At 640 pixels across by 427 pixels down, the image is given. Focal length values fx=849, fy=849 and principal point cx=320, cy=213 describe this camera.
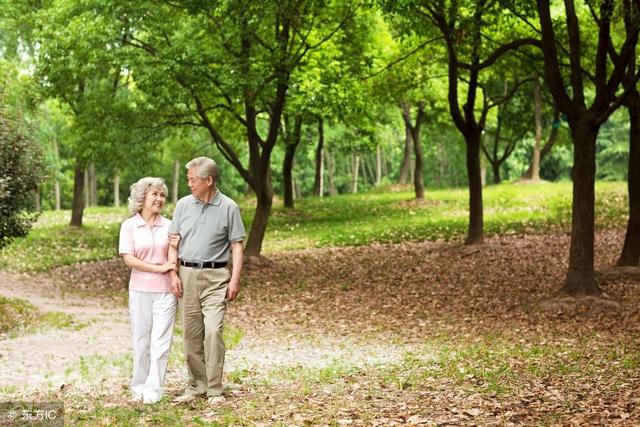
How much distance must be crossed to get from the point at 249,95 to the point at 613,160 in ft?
144

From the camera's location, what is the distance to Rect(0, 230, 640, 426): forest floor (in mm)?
8164

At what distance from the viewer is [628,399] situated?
328 inches

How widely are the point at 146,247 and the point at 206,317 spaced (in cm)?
91

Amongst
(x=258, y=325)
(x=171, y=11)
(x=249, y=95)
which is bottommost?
(x=258, y=325)

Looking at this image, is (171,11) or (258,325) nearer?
(258,325)

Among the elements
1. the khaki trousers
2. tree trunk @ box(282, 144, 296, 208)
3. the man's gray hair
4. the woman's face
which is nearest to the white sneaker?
the khaki trousers

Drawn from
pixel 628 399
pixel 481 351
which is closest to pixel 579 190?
pixel 481 351

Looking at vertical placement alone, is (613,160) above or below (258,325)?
above

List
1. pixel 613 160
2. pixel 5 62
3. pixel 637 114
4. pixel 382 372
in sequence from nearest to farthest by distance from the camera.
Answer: pixel 382 372
pixel 637 114
pixel 5 62
pixel 613 160

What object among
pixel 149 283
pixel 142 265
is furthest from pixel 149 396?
pixel 142 265

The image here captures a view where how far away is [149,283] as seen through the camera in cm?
832

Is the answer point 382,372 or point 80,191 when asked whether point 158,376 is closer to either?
point 382,372

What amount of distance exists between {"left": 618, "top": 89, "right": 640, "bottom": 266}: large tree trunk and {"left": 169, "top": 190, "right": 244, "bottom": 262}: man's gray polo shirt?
11421mm

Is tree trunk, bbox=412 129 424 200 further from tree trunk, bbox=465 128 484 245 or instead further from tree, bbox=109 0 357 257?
tree, bbox=109 0 357 257
